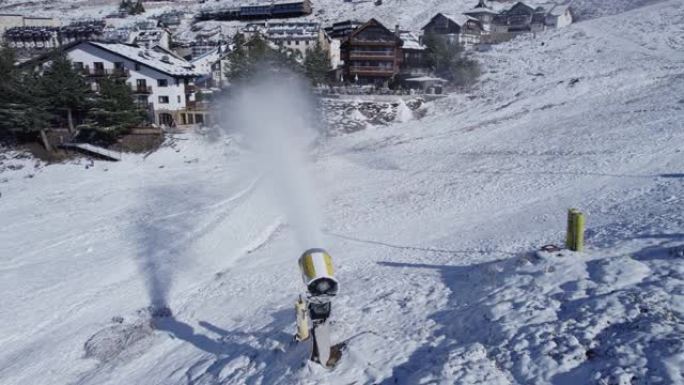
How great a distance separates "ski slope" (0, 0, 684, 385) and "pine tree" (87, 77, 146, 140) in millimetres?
3737

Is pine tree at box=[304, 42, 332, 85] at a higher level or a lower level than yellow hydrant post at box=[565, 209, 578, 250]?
higher

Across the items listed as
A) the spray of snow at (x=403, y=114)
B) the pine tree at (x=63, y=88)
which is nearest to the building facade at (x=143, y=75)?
the pine tree at (x=63, y=88)

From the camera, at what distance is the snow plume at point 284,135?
25.8m

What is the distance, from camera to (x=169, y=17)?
399 feet

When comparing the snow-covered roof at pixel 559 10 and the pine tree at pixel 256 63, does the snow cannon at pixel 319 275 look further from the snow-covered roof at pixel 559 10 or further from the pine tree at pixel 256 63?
the snow-covered roof at pixel 559 10

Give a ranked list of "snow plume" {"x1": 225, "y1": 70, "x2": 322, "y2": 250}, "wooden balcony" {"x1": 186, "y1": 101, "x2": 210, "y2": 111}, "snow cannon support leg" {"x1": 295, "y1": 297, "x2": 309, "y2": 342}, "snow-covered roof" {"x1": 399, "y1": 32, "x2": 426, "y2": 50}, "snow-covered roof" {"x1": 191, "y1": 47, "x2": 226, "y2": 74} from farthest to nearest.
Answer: "snow-covered roof" {"x1": 191, "y1": 47, "x2": 226, "y2": 74}
"snow-covered roof" {"x1": 399, "y1": 32, "x2": 426, "y2": 50}
"wooden balcony" {"x1": 186, "y1": 101, "x2": 210, "y2": 111}
"snow plume" {"x1": 225, "y1": 70, "x2": 322, "y2": 250}
"snow cannon support leg" {"x1": 295, "y1": 297, "x2": 309, "y2": 342}

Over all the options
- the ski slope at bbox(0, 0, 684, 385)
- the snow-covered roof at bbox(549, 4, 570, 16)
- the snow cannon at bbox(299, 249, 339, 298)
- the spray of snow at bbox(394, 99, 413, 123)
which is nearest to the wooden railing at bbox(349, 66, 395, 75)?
the spray of snow at bbox(394, 99, 413, 123)

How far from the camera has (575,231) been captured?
488 inches

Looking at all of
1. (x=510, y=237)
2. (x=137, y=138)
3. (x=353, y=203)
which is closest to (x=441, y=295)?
(x=510, y=237)

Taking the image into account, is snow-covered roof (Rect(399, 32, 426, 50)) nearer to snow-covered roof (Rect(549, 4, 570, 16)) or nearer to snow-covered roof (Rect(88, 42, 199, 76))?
snow-covered roof (Rect(88, 42, 199, 76))

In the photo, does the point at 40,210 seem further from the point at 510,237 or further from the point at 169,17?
the point at 169,17

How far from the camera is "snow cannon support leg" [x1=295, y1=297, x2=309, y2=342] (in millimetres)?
10000

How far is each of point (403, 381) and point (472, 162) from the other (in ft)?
76.7

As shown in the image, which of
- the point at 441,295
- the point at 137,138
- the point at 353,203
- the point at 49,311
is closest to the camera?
the point at 441,295
